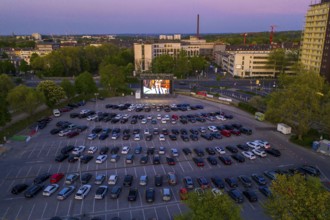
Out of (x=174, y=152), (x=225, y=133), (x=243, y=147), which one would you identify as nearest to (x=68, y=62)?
(x=225, y=133)

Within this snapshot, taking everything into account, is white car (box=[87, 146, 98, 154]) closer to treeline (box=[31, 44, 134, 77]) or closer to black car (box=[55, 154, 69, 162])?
black car (box=[55, 154, 69, 162])

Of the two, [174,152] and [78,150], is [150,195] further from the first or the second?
[78,150]

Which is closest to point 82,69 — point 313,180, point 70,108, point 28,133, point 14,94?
point 70,108

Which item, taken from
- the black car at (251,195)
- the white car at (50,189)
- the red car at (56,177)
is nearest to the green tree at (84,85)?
the red car at (56,177)

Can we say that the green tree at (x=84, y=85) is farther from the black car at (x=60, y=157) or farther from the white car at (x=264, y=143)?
the white car at (x=264, y=143)

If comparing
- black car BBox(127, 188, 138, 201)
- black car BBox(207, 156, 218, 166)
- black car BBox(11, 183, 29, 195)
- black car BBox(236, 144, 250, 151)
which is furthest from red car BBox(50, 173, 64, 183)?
black car BBox(236, 144, 250, 151)
